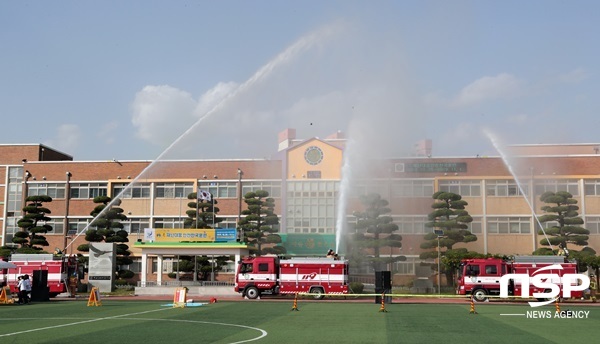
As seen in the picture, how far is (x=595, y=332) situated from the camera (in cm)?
2422

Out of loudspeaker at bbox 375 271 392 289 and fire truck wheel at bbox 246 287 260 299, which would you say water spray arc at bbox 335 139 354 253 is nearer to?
fire truck wheel at bbox 246 287 260 299

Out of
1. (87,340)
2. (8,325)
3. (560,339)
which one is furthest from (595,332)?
(8,325)

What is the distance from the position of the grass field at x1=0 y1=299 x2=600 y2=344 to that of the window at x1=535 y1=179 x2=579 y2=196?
45353mm

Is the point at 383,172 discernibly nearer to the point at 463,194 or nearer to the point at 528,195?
the point at 463,194

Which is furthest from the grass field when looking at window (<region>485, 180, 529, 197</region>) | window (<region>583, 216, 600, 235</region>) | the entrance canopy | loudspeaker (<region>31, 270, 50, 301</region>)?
window (<region>583, 216, 600, 235</region>)

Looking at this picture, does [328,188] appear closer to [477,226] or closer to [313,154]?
[313,154]

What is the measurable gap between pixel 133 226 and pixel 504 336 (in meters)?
67.7

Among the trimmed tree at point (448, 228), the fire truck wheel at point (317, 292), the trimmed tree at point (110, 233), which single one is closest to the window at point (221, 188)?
the trimmed tree at point (110, 233)

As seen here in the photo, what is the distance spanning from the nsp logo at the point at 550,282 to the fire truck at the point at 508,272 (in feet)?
0.22

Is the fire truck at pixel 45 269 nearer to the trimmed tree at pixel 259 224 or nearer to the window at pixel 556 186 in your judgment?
the trimmed tree at pixel 259 224

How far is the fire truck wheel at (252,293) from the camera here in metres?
50.1

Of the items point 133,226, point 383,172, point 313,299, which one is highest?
point 383,172

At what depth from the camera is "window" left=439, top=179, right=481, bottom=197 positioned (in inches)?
3108

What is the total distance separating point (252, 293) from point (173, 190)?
120 feet
